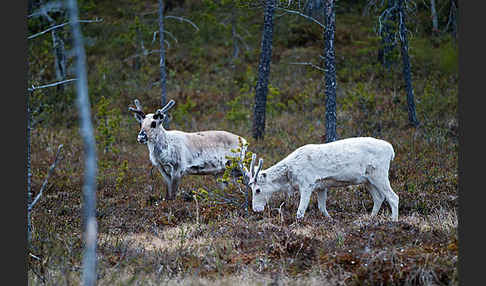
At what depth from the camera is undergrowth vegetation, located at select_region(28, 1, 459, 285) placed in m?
6.27

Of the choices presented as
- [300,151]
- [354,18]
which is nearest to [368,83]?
[354,18]

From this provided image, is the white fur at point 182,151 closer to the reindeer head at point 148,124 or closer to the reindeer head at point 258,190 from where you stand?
the reindeer head at point 148,124

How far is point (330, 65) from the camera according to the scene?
11.9 m

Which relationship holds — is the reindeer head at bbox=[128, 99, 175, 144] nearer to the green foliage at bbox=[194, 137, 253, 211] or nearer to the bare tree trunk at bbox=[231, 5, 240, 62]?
the green foliage at bbox=[194, 137, 253, 211]

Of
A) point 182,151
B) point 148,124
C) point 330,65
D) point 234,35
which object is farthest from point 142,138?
point 234,35

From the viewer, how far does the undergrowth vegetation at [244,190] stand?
6273 mm

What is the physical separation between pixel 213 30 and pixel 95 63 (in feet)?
29.1

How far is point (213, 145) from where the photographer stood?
12.4 m

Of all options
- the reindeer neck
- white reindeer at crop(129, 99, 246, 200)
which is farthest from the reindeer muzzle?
the reindeer neck

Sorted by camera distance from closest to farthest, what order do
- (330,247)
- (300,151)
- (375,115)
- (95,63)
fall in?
(330,247)
(300,151)
(375,115)
(95,63)

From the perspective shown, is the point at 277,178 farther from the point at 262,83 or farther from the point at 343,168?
the point at 262,83

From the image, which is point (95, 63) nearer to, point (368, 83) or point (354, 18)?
point (368, 83)

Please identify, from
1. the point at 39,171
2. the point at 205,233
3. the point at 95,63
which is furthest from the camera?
the point at 95,63

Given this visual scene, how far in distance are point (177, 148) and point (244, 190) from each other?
200cm
